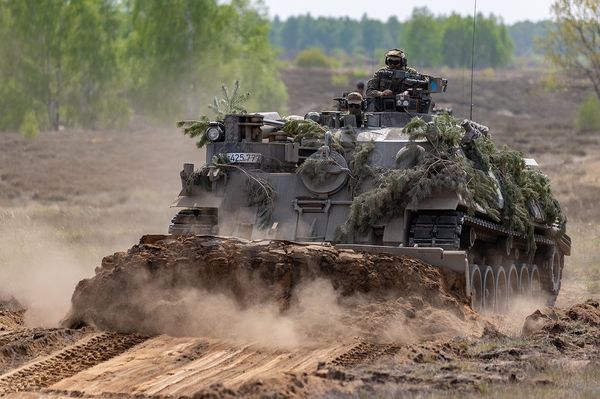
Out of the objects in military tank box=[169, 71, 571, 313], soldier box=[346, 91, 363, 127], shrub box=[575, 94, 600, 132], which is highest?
soldier box=[346, 91, 363, 127]

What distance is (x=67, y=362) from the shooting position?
1198cm

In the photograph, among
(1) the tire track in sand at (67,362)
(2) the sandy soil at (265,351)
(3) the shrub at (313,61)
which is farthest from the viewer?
(3) the shrub at (313,61)

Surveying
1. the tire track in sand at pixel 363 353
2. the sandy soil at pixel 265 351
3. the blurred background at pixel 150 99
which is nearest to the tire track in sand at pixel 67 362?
the sandy soil at pixel 265 351

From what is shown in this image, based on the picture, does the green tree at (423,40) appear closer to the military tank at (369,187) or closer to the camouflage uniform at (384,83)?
the camouflage uniform at (384,83)

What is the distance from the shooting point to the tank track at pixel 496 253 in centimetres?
1577

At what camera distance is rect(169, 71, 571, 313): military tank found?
15875 mm

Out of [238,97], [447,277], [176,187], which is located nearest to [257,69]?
[176,187]

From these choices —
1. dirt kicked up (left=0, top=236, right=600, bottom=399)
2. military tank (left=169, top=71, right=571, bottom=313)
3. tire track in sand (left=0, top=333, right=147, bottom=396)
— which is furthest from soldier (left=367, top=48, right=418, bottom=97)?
tire track in sand (left=0, top=333, right=147, bottom=396)

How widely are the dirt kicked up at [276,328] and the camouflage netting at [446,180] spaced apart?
1.47 meters

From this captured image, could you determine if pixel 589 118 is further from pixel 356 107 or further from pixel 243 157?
pixel 243 157

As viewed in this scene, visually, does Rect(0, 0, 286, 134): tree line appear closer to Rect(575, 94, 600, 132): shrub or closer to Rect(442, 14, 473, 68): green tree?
Rect(575, 94, 600, 132): shrub

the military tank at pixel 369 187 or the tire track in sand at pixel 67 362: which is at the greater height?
the military tank at pixel 369 187

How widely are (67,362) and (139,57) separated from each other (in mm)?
52993

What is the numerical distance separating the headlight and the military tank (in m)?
0.01
